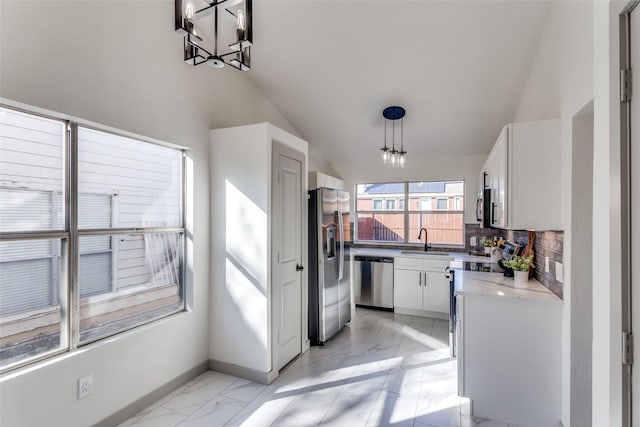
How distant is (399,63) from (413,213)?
9.01ft

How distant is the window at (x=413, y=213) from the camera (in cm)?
516

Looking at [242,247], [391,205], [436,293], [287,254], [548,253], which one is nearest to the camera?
[548,253]

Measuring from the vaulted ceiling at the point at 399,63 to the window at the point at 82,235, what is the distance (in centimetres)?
158

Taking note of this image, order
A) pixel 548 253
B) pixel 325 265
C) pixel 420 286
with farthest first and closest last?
pixel 420 286
pixel 325 265
pixel 548 253

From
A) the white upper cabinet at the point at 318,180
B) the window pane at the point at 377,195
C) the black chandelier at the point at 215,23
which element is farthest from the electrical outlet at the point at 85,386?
the window pane at the point at 377,195

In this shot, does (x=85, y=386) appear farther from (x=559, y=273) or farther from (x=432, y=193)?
(x=432, y=193)

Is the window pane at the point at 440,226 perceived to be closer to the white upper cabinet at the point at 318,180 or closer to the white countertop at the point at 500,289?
the white upper cabinet at the point at 318,180

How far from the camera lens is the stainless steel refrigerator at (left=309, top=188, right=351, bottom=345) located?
3623 millimetres

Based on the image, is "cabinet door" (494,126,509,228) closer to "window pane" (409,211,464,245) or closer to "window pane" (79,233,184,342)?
"window pane" (409,211,464,245)

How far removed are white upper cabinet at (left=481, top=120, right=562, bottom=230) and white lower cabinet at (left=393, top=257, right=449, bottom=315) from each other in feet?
7.32

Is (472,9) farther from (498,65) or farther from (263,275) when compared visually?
(263,275)

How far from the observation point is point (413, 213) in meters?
5.38

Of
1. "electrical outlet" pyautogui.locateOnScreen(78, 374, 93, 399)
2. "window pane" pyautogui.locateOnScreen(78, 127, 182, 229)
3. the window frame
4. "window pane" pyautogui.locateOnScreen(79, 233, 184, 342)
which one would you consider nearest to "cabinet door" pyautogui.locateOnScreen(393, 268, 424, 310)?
the window frame

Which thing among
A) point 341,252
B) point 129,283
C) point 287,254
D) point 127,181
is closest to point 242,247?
point 287,254
